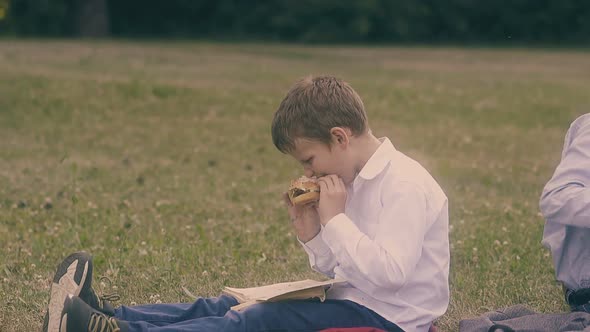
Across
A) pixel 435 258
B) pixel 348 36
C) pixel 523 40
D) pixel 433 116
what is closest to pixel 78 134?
pixel 433 116

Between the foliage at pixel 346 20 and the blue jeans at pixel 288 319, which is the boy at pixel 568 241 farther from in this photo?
the foliage at pixel 346 20

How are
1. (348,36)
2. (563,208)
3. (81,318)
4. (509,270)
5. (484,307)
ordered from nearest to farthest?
(81,318)
(563,208)
(484,307)
(509,270)
(348,36)

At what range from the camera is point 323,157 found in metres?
3.73

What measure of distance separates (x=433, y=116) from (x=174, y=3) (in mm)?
23258

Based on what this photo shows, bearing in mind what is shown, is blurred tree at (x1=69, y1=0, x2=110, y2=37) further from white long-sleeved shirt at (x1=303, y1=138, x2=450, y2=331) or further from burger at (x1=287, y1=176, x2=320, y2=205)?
white long-sleeved shirt at (x1=303, y1=138, x2=450, y2=331)

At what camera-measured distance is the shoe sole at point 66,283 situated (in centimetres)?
373

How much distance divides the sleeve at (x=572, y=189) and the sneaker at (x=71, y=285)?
2.10 m

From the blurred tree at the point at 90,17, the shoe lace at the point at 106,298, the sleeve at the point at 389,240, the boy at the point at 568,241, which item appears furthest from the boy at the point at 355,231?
the blurred tree at the point at 90,17

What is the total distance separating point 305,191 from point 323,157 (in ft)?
0.55

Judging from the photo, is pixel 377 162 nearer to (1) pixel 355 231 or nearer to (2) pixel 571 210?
(1) pixel 355 231

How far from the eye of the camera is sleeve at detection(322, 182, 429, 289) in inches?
138

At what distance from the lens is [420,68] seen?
66.3 ft

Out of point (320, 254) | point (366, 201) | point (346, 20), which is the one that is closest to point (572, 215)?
point (366, 201)

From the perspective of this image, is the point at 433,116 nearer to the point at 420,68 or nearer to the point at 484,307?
the point at 420,68
